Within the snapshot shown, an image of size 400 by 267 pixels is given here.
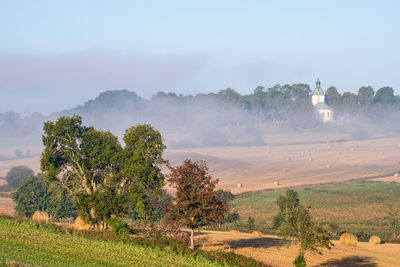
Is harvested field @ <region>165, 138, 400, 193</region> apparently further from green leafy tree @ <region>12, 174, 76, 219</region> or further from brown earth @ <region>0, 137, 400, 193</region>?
green leafy tree @ <region>12, 174, 76, 219</region>

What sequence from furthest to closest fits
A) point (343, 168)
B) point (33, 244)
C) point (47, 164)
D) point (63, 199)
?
1. point (343, 168)
2. point (63, 199)
3. point (47, 164)
4. point (33, 244)

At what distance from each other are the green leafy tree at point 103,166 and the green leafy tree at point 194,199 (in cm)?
584

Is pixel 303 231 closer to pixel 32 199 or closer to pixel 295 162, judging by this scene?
pixel 32 199

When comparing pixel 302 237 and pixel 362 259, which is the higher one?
pixel 302 237

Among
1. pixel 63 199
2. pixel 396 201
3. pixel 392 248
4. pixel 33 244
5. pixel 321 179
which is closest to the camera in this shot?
pixel 33 244

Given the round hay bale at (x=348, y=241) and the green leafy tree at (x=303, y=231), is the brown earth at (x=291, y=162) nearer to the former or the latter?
the round hay bale at (x=348, y=241)

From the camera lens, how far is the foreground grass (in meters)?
29.8

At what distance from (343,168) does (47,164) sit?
106m

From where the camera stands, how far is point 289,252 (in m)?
41.4

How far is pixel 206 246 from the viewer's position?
41156 mm

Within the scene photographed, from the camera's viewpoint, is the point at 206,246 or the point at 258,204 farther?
the point at 258,204

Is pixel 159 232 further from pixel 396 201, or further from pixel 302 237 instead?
pixel 396 201

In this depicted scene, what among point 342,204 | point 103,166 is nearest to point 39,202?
point 103,166

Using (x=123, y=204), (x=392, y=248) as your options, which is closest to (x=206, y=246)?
(x=123, y=204)
